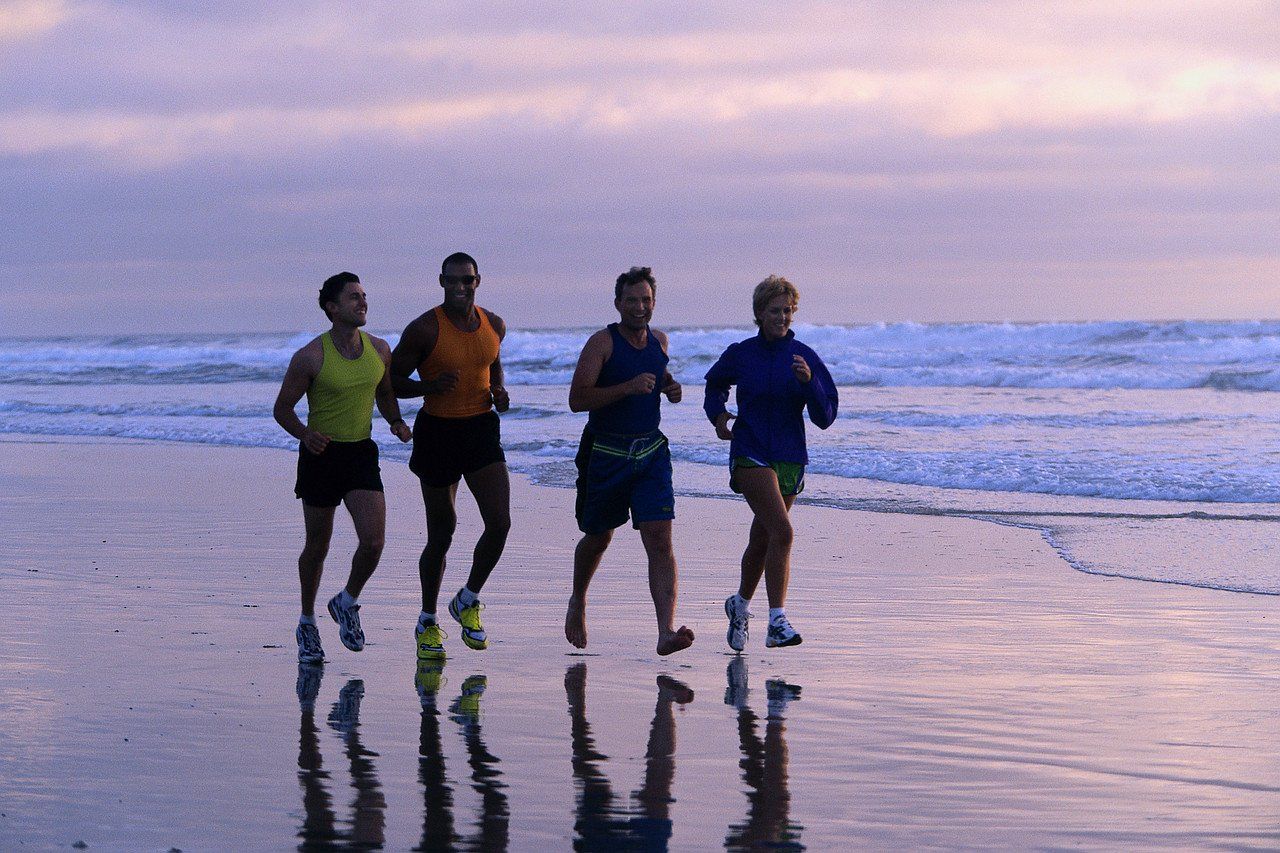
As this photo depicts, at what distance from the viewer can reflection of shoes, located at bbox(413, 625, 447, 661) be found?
6820 millimetres

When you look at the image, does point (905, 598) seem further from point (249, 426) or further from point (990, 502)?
point (249, 426)

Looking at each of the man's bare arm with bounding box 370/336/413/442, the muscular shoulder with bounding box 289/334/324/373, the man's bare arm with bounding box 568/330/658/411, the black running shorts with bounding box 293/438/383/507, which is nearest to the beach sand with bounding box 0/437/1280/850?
the black running shorts with bounding box 293/438/383/507

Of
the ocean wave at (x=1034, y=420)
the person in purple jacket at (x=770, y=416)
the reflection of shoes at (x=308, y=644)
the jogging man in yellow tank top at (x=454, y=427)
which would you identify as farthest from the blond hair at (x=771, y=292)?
the ocean wave at (x=1034, y=420)

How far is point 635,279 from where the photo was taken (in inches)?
264

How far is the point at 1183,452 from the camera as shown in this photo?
16344 millimetres

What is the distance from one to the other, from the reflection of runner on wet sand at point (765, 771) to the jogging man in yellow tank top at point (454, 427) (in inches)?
52.2

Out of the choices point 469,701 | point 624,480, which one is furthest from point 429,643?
point 624,480

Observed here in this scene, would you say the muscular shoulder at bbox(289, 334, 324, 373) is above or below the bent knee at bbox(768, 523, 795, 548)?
above

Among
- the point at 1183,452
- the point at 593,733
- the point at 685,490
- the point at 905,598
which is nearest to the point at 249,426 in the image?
the point at 685,490

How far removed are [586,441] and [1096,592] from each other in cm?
327

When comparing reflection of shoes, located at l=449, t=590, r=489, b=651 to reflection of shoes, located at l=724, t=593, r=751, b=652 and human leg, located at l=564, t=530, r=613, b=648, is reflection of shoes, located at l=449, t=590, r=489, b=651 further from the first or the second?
reflection of shoes, located at l=724, t=593, r=751, b=652

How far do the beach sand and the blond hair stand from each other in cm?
158

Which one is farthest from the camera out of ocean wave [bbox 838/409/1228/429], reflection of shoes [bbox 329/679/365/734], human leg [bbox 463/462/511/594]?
ocean wave [bbox 838/409/1228/429]

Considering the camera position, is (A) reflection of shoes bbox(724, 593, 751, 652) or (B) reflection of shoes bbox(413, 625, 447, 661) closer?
(B) reflection of shoes bbox(413, 625, 447, 661)
